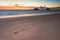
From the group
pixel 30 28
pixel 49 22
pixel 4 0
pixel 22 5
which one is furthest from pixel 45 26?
pixel 4 0

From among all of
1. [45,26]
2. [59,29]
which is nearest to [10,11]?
[45,26]

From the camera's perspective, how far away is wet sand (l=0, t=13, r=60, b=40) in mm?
838

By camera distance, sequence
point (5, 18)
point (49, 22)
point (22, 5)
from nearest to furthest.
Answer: point (5, 18) < point (22, 5) < point (49, 22)

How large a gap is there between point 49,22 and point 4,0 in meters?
0.47

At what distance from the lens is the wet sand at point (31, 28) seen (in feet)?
2.75

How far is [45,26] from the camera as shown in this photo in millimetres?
1021

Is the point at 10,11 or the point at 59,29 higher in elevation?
the point at 10,11

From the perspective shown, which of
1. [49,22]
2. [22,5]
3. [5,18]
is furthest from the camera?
[49,22]

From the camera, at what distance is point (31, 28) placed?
3.11 feet

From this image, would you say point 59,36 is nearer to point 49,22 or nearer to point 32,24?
point 49,22

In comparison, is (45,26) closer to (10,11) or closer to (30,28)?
(30,28)

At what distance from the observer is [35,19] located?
0.97 m

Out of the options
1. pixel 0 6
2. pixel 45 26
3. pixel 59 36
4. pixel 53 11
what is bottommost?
pixel 59 36

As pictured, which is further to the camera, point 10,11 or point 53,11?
point 53,11
